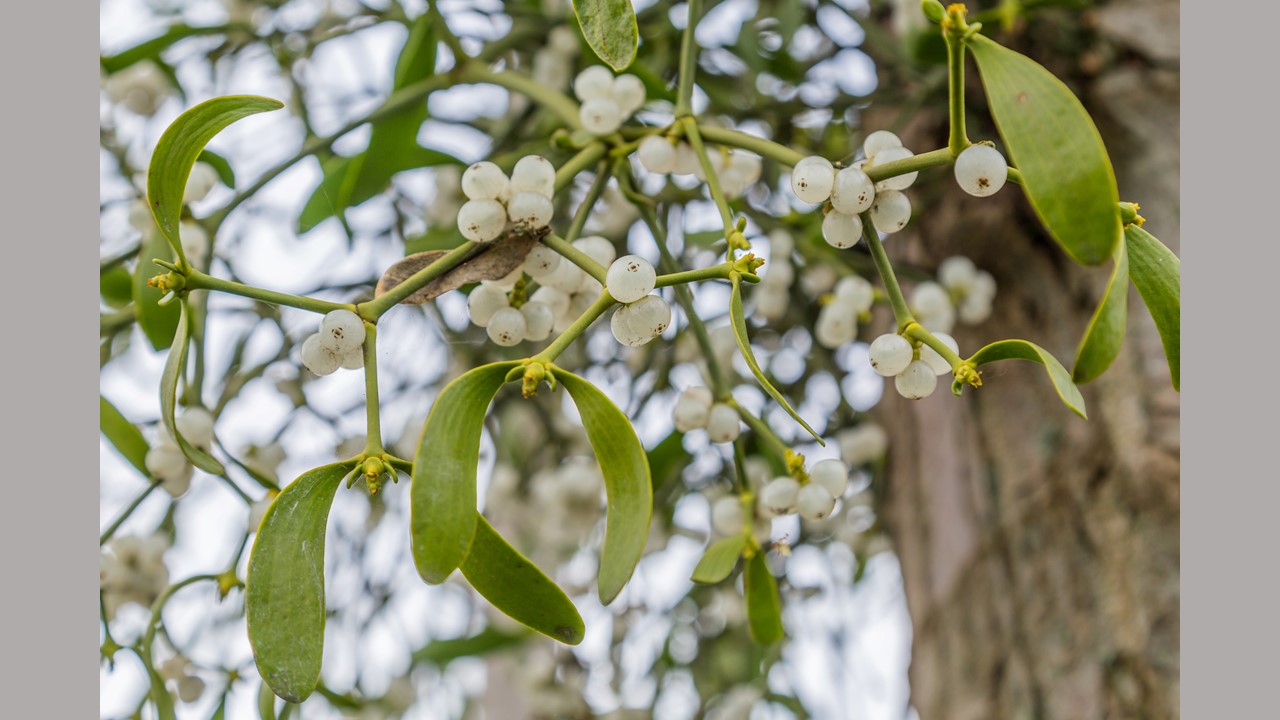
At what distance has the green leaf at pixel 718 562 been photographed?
506 mm

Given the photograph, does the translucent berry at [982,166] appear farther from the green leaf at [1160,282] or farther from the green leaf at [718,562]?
the green leaf at [718,562]

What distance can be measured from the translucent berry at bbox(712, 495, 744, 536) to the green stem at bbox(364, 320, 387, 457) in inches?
11.7

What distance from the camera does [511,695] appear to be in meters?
1.72

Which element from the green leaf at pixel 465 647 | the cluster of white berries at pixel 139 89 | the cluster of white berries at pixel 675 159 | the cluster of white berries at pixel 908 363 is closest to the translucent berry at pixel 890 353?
the cluster of white berries at pixel 908 363

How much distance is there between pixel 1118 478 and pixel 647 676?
57cm

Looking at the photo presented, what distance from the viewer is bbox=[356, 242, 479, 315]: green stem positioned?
408 mm

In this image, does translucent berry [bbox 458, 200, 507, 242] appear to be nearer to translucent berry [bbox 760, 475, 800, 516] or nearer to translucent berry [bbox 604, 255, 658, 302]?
translucent berry [bbox 604, 255, 658, 302]

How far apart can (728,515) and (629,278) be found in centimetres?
29

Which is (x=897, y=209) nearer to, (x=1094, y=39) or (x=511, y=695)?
(x=1094, y=39)

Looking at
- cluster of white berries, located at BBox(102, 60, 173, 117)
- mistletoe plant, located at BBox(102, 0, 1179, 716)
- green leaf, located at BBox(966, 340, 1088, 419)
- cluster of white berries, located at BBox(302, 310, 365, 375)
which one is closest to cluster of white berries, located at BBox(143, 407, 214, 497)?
mistletoe plant, located at BBox(102, 0, 1179, 716)

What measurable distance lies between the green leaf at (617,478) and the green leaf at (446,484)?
0.04 meters

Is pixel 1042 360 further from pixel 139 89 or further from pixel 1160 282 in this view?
pixel 139 89

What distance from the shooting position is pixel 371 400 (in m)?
0.39

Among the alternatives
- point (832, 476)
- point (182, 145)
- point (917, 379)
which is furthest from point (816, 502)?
point (182, 145)
